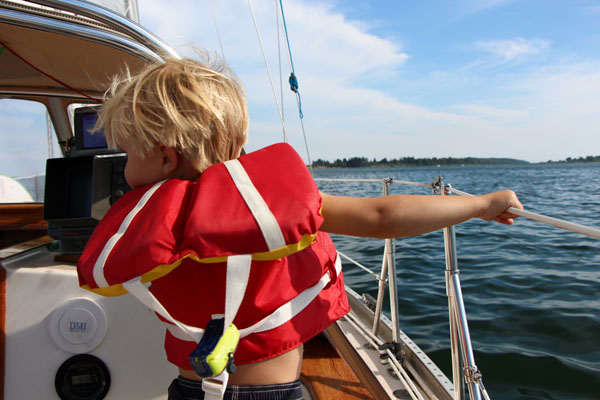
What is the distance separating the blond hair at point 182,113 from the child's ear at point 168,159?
2 centimetres

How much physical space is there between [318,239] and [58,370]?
131cm

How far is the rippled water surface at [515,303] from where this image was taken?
2.62 metres

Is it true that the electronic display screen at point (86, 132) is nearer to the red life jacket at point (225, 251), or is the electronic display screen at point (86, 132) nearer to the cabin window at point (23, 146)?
the red life jacket at point (225, 251)

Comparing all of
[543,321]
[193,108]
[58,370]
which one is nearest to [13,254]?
[58,370]

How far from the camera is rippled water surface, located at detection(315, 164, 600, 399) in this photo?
2.62 m

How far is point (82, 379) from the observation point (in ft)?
5.55

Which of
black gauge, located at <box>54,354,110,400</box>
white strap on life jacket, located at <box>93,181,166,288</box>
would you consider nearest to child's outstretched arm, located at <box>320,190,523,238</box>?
white strap on life jacket, located at <box>93,181,166,288</box>

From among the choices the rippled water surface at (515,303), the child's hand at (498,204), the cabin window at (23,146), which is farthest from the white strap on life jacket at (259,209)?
the cabin window at (23,146)

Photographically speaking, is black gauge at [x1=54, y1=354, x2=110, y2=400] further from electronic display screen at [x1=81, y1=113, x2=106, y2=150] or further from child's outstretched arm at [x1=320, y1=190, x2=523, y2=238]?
child's outstretched arm at [x1=320, y1=190, x2=523, y2=238]

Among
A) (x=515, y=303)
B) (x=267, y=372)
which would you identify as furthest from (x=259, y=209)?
(x=515, y=303)

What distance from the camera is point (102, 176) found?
1675mm

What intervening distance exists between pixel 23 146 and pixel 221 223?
325 centimetres

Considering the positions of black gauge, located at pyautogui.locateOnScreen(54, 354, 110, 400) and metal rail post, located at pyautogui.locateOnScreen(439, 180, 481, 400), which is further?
black gauge, located at pyautogui.locateOnScreen(54, 354, 110, 400)

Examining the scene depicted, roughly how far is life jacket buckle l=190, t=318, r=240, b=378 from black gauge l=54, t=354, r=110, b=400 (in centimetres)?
114
